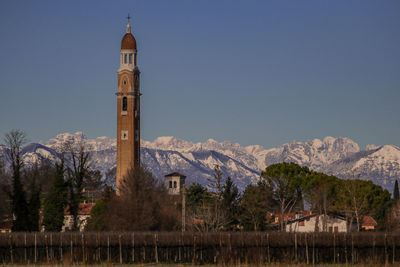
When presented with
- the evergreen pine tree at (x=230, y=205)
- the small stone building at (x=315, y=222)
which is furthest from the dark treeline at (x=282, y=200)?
the small stone building at (x=315, y=222)

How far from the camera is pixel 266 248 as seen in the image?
5653 cm

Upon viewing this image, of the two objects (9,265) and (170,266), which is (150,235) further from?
(9,265)

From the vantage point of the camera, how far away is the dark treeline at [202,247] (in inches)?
2212

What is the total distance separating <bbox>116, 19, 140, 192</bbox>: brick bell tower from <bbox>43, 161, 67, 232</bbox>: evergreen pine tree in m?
44.7

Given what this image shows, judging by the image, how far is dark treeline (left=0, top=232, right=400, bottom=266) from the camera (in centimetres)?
5619

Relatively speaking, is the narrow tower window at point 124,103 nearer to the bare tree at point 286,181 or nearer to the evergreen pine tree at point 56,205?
the bare tree at point 286,181

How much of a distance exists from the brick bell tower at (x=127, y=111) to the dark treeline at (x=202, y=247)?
69756 millimetres

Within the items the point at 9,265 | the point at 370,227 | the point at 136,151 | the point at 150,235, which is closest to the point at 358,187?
the point at 370,227

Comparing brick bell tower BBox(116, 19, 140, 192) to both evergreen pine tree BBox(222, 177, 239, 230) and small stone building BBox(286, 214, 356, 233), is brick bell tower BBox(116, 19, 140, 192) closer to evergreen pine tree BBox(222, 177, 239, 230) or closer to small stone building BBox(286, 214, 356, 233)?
small stone building BBox(286, 214, 356, 233)

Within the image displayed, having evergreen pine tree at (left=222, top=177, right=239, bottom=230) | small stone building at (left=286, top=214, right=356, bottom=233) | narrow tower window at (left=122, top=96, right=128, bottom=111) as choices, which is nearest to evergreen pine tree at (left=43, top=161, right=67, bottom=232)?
evergreen pine tree at (left=222, top=177, right=239, bottom=230)

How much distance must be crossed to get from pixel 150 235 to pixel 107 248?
335 centimetres

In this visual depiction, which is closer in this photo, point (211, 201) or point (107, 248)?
point (107, 248)

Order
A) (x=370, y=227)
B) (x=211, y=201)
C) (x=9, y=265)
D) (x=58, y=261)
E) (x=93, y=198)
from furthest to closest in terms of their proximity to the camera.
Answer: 1. (x=93, y=198)
2. (x=370, y=227)
3. (x=211, y=201)
4. (x=58, y=261)
5. (x=9, y=265)

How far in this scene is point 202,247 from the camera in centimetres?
5678
